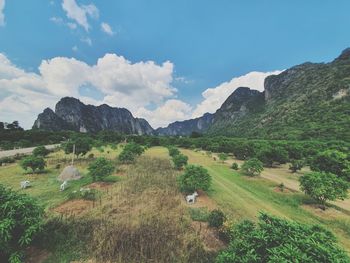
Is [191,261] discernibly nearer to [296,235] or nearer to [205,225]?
[205,225]

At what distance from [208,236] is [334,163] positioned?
34.7 metres

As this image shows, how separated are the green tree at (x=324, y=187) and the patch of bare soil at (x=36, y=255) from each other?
2402 centimetres

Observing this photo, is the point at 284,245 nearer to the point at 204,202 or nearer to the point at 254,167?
the point at 204,202

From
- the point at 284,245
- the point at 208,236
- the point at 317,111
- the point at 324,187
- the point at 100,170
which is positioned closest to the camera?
the point at 284,245

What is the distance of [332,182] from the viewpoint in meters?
21.9

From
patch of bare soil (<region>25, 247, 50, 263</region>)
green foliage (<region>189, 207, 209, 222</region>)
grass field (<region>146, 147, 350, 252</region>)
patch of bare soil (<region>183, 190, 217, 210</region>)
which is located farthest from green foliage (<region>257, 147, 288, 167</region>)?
patch of bare soil (<region>25, 247, 50, 263</region>)

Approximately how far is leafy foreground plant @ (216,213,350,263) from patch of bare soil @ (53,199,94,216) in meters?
12.6

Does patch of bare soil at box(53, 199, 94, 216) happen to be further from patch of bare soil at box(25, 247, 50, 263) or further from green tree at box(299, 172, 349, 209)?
green tree at box(299, 172, 349, 209)

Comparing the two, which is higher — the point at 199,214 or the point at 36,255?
the point at 36,255

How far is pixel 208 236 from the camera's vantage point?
13234mm

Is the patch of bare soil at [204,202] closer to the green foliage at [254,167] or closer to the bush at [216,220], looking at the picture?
the bush at [216,220]

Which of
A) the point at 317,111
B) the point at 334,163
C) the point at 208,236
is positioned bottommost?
the point at 208,236

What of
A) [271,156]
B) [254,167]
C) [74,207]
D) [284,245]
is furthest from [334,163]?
[74,207]

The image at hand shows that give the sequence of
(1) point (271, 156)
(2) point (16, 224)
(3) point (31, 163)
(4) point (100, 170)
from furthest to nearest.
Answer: (1) point (271, 156) → (3) point (31, 163) → (4) point (100, 170) → (2) point (16, 224)
